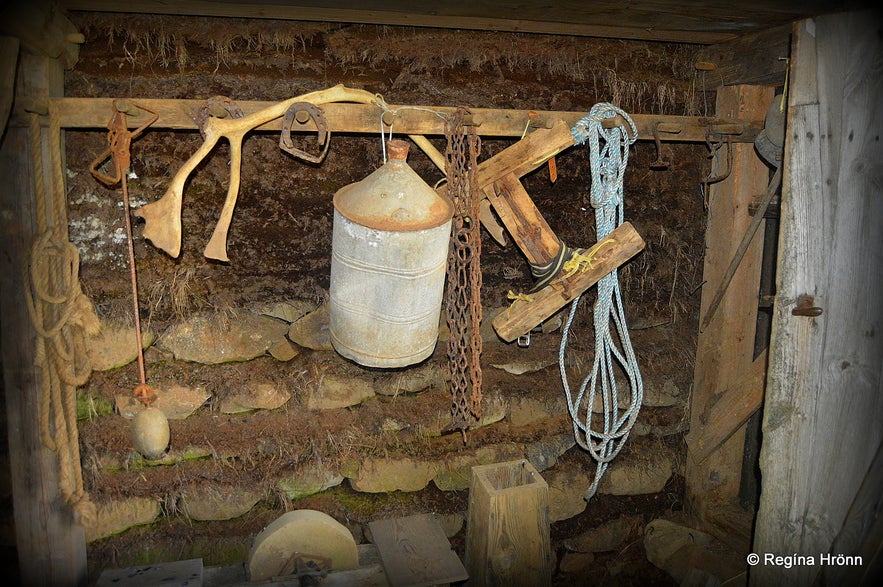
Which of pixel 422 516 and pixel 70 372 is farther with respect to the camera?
pixel 422 516

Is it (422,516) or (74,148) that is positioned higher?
(74,148)

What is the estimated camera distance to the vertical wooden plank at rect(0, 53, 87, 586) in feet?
8.64

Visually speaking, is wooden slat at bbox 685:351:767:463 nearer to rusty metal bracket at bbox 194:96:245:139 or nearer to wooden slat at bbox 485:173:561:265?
wooden slat at bbox 485:173:561:265

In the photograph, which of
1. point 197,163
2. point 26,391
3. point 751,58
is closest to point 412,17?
point 197,163

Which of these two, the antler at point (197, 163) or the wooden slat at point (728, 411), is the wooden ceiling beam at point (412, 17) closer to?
the antler at point (197, 163)

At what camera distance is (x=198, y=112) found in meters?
2.63

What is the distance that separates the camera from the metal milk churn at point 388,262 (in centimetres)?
254

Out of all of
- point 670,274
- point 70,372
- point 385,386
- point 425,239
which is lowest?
point 385,386

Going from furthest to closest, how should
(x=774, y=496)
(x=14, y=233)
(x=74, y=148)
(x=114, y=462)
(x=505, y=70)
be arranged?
(x=505, y=70) < (x=114, y=462) < (x=74, y=148) < (x=14, y=233) < (x=774, y=496)

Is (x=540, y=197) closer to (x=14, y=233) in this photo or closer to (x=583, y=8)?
(x=583, y=8)

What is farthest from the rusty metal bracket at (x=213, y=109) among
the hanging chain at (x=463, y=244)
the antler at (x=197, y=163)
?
the hanging chain at (x=463, y=244)

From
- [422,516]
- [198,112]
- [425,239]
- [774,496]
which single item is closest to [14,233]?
[198,112]

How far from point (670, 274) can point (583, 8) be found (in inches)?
73.7

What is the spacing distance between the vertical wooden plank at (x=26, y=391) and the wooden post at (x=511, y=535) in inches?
69.2
